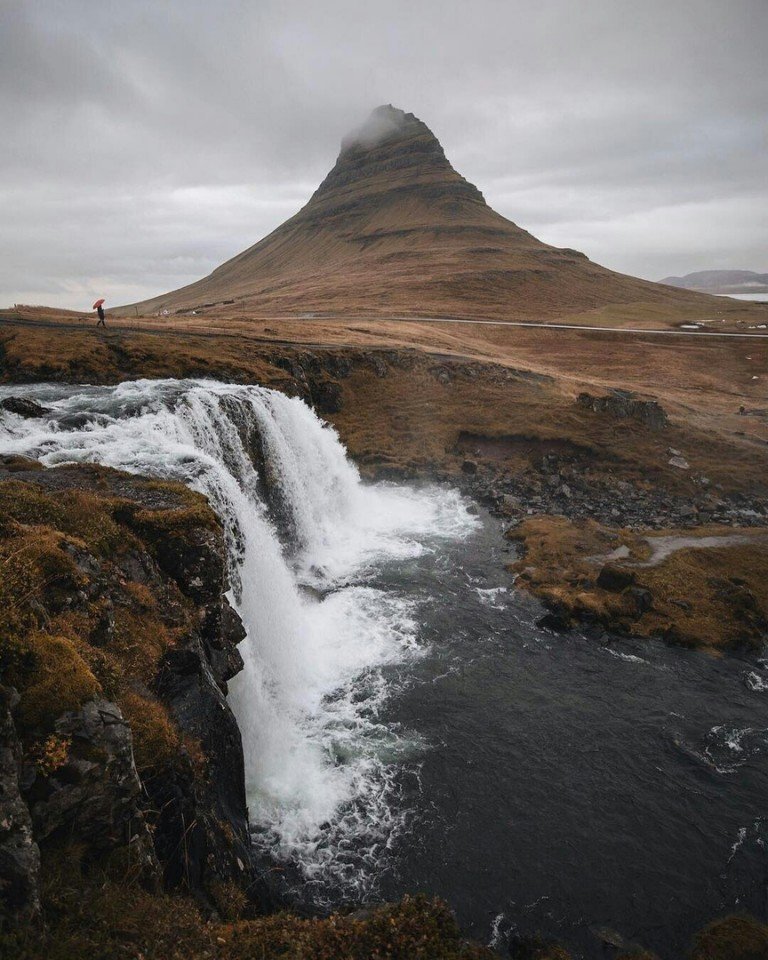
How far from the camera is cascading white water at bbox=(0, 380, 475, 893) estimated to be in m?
16.7

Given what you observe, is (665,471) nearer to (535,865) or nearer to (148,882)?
(535,865)

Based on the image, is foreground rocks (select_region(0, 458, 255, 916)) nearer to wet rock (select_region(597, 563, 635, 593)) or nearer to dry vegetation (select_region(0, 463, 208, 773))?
dry vegetation (select_region(0, 463, 208, 773))

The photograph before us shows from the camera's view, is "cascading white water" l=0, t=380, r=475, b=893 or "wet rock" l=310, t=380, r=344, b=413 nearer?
"cascading white water" l=0, t=380, r=475, b=893

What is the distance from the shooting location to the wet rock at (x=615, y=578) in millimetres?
27812

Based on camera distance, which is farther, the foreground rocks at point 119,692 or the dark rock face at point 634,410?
the dark rock face at point 634,410

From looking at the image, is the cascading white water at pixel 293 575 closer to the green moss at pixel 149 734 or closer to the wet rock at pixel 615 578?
the green moss at pixel 149 734

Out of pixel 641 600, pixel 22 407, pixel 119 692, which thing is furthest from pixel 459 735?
pixel 22 407

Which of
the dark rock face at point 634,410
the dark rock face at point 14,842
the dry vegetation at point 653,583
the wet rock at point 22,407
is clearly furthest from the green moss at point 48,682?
the dark rock face at point 634,410

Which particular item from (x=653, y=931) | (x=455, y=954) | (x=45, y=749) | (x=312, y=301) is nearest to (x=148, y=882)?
(x=45, y=749)

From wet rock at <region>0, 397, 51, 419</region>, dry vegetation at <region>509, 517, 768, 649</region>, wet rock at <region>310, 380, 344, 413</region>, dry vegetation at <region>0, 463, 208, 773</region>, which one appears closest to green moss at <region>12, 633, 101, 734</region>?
dry vegetation at <region>0, 463, 208, 773</region>

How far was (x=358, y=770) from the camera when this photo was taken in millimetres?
17797

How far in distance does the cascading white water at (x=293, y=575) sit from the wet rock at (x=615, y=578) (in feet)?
34.2

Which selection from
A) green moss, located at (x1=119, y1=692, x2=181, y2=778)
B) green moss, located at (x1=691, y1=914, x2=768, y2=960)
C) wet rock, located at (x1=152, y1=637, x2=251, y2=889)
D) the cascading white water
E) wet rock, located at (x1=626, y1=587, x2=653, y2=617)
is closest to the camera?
wet rock, located at (x1=152, y1=637, x2=251, y2=889)

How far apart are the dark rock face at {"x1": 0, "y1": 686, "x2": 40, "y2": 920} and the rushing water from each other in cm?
906
